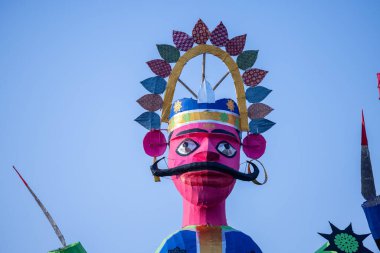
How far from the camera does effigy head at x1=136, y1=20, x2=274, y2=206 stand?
1402 centimetres

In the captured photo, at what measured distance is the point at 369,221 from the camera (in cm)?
1299

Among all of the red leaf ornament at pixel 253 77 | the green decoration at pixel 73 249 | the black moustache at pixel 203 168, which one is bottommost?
the green decoration at pixel 73 249

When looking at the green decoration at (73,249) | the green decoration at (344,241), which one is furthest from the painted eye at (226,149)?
the green decoration at (73,249)

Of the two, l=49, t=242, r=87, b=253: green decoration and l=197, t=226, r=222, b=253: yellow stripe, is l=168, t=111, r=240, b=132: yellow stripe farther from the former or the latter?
l=49, t=242, r=87, b=253: green decoration

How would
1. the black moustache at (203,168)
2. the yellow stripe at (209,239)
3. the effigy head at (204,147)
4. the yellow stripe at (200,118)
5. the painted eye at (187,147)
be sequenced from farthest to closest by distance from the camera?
the yellow stripe at (200,118)
the painted eye at (187,147)
the effigy head at (204,147)
the black moustache at (203,168)
the yellow stripe at (209,239)

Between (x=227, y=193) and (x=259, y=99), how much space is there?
7.86ft

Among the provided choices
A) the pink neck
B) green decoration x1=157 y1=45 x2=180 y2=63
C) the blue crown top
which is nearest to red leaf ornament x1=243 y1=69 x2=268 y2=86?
the blue crown top

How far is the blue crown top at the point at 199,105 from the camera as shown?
581 inches

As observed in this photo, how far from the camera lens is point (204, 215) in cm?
1417

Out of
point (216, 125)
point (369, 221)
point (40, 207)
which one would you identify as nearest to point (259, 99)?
point (216, 125)

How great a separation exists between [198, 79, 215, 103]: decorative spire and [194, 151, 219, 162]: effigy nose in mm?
1280

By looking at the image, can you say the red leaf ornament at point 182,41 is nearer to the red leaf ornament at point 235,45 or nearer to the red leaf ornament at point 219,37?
the red leaf ornament at point 219,37

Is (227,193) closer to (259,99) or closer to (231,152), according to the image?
(231,152)

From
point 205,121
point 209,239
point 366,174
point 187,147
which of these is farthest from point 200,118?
point 366,174
